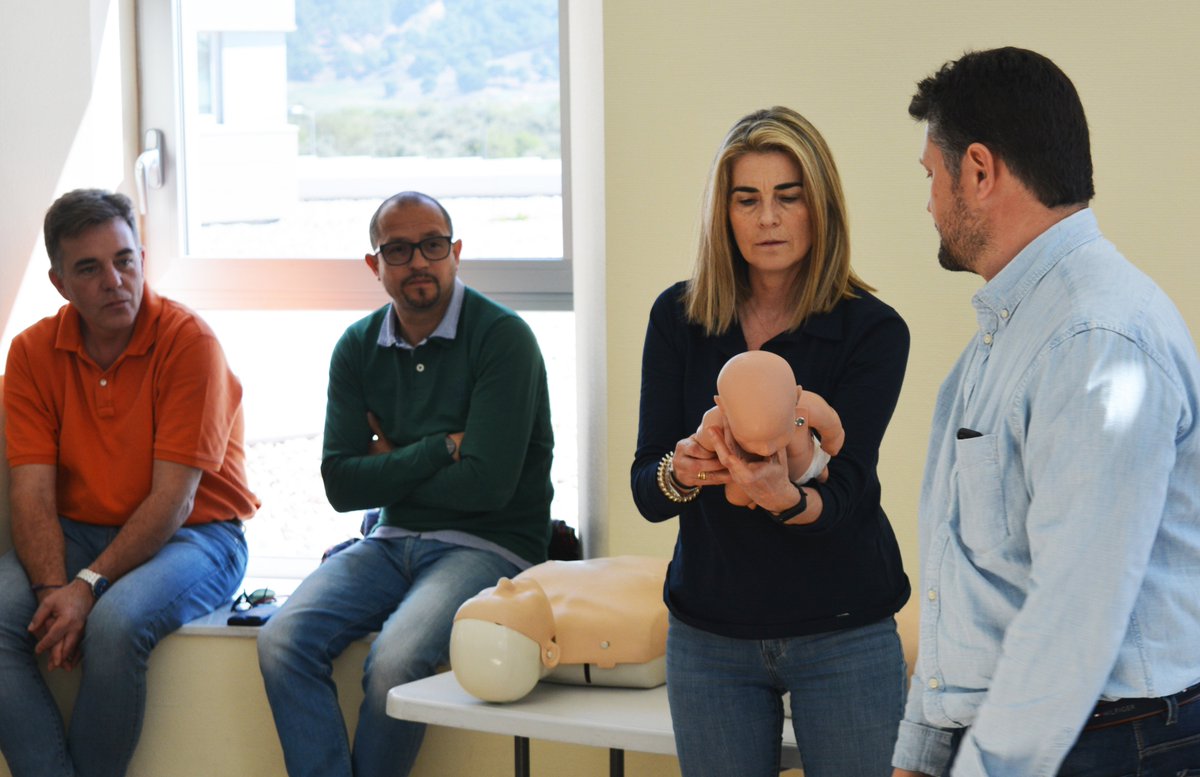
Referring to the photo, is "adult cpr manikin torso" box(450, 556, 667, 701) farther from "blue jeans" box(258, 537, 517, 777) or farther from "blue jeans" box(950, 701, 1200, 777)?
"blue jeans" box(950, 701, 1200, 777)

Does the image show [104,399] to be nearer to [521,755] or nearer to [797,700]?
[521,755]

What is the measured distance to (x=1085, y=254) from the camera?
122cm

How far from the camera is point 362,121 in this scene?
3588 mm

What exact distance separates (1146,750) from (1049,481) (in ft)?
0.89

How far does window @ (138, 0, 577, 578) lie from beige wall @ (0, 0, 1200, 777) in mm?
533

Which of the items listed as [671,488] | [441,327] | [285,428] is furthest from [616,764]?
[285,428]

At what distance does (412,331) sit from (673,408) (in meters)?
1.31

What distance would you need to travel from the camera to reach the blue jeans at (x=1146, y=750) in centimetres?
115

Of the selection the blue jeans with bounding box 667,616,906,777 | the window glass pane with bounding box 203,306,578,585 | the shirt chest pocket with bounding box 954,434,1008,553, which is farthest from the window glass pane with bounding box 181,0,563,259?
the shirt chest pocket with bounding box 954,434,1008,553

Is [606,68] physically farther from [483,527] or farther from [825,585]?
[825,585]

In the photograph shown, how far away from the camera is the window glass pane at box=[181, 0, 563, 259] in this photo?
3484mm

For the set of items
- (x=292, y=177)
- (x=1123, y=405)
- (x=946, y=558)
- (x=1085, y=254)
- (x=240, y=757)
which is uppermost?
(x=292, y=177)

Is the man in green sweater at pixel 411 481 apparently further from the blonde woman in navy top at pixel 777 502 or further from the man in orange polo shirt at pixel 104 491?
the blonde woman in navy top at pixel 777 502

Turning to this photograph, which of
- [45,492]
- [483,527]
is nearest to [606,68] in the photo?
[483,527]
